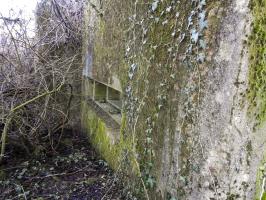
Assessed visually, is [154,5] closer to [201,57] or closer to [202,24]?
[202,24]

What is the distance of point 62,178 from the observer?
4.08m

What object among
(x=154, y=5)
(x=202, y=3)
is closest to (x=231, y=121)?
(x=202, y=3)

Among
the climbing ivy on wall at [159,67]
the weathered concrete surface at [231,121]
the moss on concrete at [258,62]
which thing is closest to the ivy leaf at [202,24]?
the climbing ivy on wall at [159,67]

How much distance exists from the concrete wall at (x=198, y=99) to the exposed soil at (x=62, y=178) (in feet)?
2.46

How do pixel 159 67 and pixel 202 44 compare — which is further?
pixel 159 67

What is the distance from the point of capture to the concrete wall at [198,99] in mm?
1901

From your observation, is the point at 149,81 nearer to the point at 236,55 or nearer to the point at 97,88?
the point at 236,55

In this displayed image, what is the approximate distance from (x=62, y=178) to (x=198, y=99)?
2.59 meters

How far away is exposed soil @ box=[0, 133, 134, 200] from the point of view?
11.8 feet

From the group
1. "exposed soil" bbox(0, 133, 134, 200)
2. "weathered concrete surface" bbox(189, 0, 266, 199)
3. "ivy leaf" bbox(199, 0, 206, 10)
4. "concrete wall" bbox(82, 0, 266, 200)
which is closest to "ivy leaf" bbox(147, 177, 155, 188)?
"concrete wall" bbox(82, 0, 266, 200)

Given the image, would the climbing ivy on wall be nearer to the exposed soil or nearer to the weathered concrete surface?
the weathered concrete surface

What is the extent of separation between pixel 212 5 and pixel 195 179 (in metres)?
1.15

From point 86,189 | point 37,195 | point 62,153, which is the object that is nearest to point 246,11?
point 86,189

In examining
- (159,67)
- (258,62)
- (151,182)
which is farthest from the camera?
(151,182)
